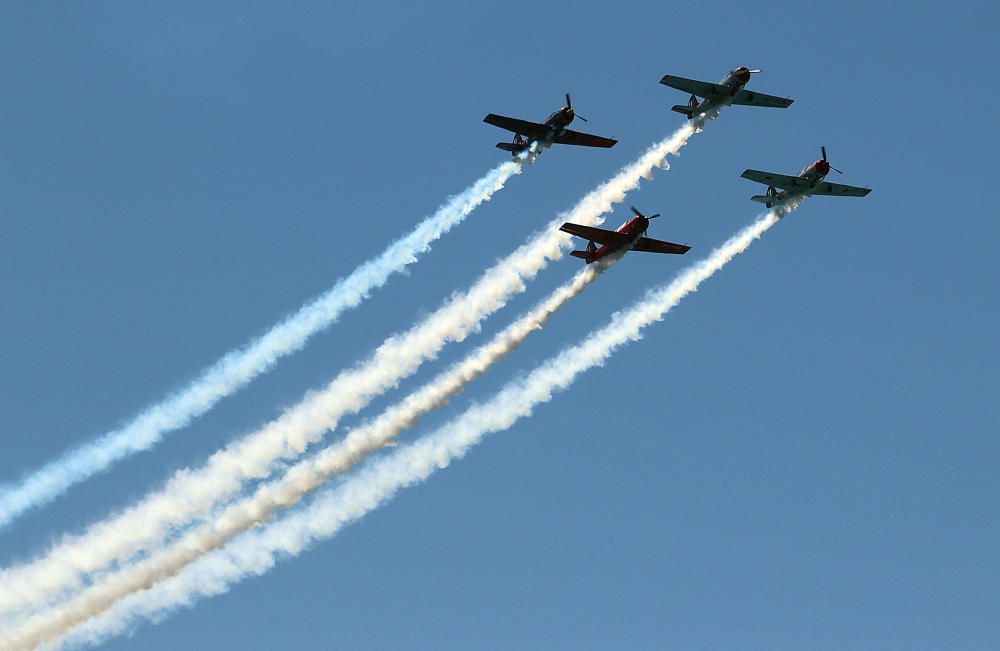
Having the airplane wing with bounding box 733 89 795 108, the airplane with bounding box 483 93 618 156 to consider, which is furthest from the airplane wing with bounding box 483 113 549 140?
the airplane wing with bounding box 733 89 795 108

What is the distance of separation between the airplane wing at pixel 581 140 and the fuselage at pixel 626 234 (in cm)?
739

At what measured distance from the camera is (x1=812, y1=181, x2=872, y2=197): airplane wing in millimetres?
78312

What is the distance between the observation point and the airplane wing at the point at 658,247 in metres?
74.0

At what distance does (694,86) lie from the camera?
7469 cm

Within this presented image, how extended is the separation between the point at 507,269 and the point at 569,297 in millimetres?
3577

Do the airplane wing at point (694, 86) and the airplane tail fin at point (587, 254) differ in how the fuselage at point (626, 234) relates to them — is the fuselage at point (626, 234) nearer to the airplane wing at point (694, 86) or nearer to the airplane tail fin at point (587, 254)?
the airplane tail fin at point (587, 254)

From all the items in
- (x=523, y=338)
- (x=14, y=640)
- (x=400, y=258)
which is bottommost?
(x=14, y=640)

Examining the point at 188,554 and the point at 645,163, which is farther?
the point at 645,163

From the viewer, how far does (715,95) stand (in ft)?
246

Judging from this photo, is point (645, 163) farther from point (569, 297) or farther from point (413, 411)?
point (413, 411)

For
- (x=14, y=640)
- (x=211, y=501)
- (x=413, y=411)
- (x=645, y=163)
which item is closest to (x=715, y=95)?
(x=645, y=163)

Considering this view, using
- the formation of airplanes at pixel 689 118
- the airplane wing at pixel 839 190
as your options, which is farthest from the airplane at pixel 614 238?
the airplane wing at pixel 839 190

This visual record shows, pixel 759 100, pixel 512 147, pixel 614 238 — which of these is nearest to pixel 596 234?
pixel 614 238

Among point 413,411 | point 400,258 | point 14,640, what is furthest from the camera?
point 400,258
